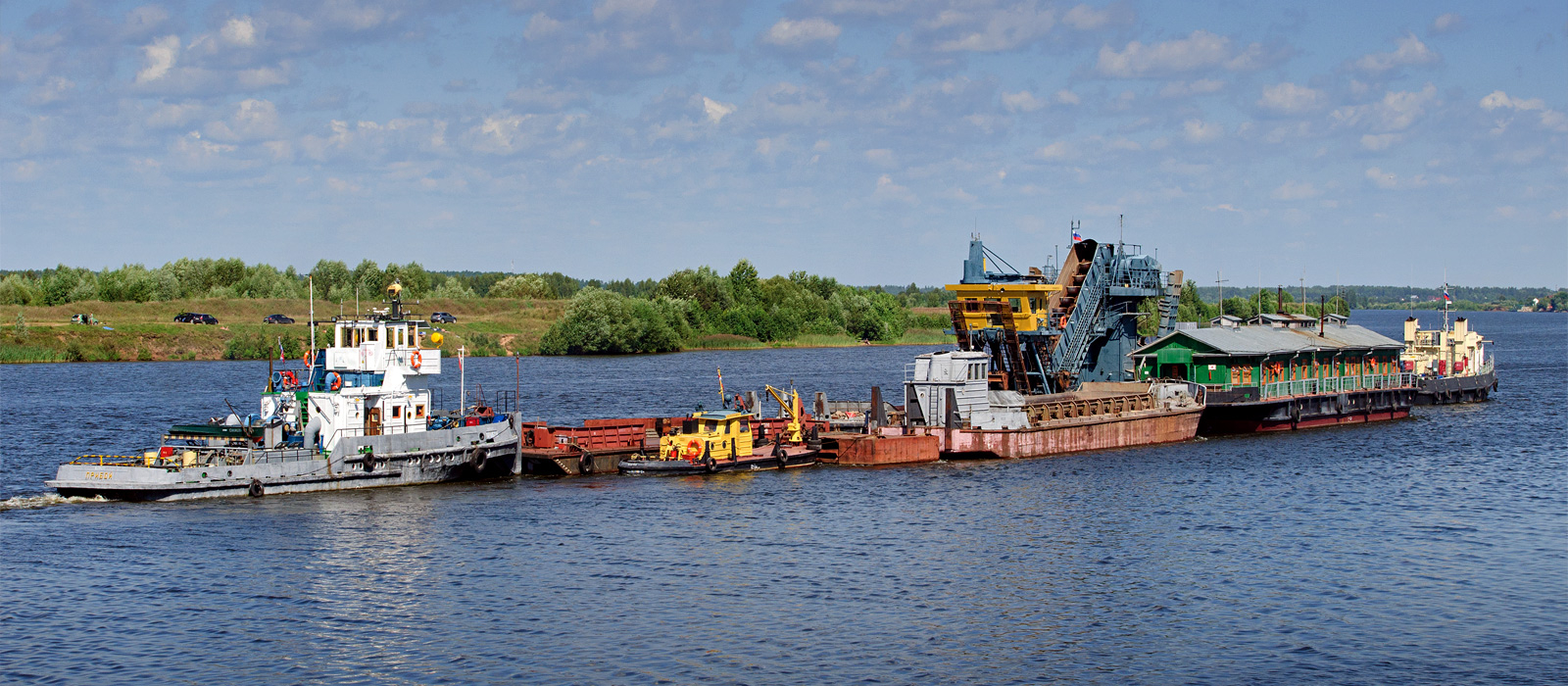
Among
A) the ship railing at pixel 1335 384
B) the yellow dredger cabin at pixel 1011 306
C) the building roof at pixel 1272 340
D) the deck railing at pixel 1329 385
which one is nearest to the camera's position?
the yellow dredger cabin at pixel 1011 306

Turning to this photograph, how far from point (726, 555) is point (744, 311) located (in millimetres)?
149051

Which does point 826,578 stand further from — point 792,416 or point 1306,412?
point 1306,412

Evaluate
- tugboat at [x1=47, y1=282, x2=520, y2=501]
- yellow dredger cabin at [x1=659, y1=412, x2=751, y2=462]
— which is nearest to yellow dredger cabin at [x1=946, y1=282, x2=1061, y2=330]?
yellow dredger cabin at [x1=659, y1=412, x2=751, y2=462]

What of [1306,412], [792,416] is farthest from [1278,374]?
[792,416]

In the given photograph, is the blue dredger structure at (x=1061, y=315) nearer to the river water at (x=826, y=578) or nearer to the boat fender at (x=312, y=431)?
the river water at (x=826, y=578)

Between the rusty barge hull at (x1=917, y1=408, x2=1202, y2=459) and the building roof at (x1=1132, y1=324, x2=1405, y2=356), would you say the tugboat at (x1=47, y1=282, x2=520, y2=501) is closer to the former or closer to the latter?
the rusty barge hull at (x1=917, y1=408, x2=1202, y2=459)

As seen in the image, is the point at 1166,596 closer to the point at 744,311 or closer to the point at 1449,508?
the point at 1449,508

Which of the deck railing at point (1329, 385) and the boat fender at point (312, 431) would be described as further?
the deck railing at point (1329, 385)

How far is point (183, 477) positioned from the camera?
4659cm

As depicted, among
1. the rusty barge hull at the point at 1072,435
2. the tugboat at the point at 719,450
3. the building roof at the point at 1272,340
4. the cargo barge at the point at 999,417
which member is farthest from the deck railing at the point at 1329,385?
the tugboat at the point at 719,450

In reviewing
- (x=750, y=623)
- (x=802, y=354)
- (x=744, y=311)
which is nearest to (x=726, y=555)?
(x=750, y=623)

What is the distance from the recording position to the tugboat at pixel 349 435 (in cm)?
4800

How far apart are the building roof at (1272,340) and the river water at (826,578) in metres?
13.0

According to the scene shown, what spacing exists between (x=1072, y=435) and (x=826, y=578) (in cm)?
2943
